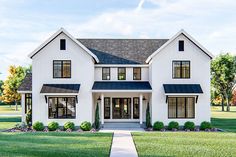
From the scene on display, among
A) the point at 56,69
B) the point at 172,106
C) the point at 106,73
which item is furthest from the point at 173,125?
the point at 56,69

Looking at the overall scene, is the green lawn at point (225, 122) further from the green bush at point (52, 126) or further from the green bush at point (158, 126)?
the green bush at point (52, 126)

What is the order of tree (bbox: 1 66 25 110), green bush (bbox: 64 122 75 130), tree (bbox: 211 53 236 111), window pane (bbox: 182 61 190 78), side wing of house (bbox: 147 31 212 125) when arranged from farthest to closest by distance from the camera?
tree (bbox: 1 66 25 110) → tree (bbox: 211 53 236 111) → window pane (bbox: 182 61 190 78) → side wing of house (bbox: 147 31 212 125) → green bush (bbox: 64 122 75 130)

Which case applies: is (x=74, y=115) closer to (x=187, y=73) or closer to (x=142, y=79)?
(x=142, y=79)

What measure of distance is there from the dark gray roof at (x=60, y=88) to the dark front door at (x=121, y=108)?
6.36m

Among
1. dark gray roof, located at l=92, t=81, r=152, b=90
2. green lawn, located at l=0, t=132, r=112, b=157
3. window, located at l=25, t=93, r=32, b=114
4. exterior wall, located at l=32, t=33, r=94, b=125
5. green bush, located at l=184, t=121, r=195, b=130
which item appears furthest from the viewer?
window, located at l=25, t=93, r=32, b=114

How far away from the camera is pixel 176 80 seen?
28.1 metres

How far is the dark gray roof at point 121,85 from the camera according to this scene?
94.0 feet

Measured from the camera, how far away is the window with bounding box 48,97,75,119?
27484mm

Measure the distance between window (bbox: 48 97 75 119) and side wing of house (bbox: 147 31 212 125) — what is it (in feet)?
23.4

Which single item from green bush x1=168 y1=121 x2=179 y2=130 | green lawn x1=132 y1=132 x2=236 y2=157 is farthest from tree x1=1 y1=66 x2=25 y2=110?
green lawn x1=132 y1=132 x2=236 y2=157

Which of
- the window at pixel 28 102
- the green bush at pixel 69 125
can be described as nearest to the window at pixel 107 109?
the green bush at pixel 69 125

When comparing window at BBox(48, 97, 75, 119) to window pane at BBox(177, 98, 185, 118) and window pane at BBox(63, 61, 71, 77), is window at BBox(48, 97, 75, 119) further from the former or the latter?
window pane at BBox(177, 98, 185, 118)

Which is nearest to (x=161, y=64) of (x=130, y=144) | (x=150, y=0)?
(x=150, y=0)

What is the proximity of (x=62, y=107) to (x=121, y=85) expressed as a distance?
5876 mm
